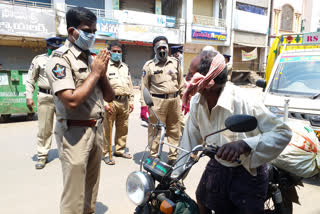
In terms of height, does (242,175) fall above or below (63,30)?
below

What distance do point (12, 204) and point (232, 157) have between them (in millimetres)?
2883

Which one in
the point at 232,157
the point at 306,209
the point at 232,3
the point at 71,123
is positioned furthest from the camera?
the point at 232,3

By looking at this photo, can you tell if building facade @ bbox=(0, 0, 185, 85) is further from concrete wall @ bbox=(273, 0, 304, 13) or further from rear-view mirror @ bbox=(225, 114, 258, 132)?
rear-view mirror @ bbox=(225, 114, 258, 132)

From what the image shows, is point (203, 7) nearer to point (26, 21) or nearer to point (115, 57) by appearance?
point (26, 21)

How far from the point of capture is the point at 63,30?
568 inches

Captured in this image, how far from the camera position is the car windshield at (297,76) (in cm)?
416

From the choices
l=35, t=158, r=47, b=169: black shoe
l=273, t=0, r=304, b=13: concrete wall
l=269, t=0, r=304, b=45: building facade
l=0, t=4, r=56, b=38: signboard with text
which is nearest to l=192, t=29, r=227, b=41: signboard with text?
l=269, t=0, r=304, b=45: building facade

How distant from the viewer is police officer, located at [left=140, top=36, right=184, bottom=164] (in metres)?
4.17

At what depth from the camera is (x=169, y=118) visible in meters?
4.33

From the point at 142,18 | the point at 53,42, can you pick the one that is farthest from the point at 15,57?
the point at 53,42

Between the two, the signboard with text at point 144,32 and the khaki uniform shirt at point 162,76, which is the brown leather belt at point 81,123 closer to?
the khaki uniform shirt at point 162,76

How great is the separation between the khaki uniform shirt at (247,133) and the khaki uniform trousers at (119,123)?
282cm

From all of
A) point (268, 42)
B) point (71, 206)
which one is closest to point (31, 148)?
point (71, 206)

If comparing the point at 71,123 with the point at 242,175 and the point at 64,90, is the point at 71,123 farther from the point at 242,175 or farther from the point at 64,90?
the point at 242,175
